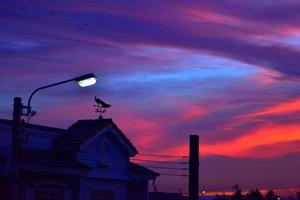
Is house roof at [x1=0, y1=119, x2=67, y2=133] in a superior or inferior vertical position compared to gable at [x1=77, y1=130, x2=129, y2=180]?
superior

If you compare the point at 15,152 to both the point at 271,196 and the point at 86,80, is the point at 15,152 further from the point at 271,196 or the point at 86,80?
the point at 271,196

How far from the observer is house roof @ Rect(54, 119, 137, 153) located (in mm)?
34025

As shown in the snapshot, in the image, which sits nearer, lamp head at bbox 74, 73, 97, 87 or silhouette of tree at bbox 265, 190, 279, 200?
lamp head at bbox 74, 73, 97, 87

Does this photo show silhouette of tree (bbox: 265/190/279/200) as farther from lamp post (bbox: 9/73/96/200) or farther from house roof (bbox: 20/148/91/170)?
lamp post (bbox: 9/73/96/200)

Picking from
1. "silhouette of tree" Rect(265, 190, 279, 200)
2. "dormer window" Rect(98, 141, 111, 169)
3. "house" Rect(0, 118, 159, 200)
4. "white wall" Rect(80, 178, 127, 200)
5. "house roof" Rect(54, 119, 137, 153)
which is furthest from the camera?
"silhouette of tree" Rect(265, 190, 279, 200)

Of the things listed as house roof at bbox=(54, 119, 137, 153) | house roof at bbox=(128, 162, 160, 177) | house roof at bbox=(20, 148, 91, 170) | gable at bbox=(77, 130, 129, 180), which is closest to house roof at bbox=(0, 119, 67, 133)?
house roof at bbox=(54, 119, 137, 153)

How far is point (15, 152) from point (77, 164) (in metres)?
11.9

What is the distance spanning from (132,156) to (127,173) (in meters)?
1.02

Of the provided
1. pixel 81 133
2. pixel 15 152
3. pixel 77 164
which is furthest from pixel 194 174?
pixel 15 152

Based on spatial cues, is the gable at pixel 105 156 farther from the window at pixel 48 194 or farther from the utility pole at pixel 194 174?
the utility pole at pixel 194 174

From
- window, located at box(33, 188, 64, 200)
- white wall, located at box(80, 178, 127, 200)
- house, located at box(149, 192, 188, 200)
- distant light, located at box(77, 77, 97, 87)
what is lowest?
window, located at box(33, 188, 64, 200)

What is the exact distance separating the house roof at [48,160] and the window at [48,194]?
50.4 inches

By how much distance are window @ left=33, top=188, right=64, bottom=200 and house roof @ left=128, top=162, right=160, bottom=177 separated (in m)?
7.14

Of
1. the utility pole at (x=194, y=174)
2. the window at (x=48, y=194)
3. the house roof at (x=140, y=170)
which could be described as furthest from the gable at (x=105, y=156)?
the utility pole at (x=194, y=174)
